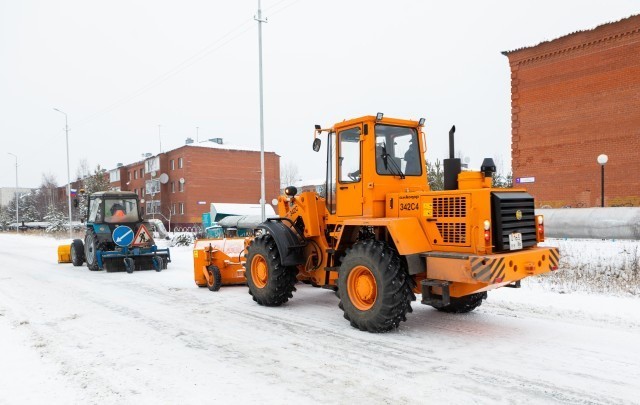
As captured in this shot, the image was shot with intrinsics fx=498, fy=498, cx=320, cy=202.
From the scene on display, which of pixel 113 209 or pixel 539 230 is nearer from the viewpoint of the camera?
pixel 539 230

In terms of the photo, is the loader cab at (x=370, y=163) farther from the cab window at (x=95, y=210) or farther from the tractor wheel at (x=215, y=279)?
the cab window at (x=95, y=210)

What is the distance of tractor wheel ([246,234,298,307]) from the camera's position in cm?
787

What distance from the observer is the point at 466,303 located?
7.20 meters

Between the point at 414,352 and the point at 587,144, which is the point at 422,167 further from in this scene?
the point at 587,144

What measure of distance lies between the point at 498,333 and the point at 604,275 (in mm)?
4762

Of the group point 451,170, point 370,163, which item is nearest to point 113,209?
point 370,163

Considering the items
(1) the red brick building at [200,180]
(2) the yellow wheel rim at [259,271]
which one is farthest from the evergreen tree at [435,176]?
(1) the red brick building at [200,180]

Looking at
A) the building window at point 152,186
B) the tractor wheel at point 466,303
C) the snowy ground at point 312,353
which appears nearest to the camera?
the snowy ground at point 312,353

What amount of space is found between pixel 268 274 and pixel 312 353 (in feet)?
8.69

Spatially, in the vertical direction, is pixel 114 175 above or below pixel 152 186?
above

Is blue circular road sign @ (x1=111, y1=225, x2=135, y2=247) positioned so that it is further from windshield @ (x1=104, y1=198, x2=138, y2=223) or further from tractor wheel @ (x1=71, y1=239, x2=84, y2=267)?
tractor wheel @ (x1=71, y1=239, x2=84, y2=267)

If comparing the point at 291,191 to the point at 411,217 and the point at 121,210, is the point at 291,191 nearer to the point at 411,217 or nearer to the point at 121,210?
the point at 411,217

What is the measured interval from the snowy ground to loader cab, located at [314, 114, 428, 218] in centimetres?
172

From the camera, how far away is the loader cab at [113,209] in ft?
48.4
